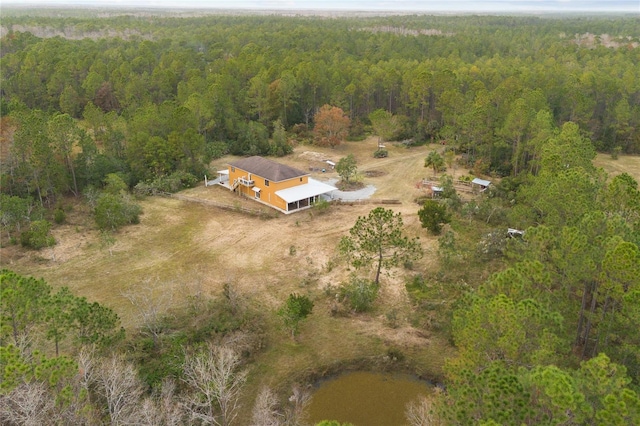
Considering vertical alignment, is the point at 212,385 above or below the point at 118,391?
below

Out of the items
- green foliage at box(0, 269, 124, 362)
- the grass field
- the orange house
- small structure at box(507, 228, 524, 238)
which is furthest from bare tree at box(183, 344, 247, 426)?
small structure at box(507, 228, 524, 238)

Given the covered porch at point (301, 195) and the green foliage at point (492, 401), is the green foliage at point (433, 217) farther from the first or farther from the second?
the green foliage at point (492, 401)

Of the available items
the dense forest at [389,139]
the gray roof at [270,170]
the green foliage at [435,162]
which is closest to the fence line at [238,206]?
the dense forest at [389,139]

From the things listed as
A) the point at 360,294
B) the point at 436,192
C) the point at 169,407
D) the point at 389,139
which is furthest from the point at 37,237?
the point at 389,139

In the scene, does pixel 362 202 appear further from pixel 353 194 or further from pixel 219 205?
pixel 219 205

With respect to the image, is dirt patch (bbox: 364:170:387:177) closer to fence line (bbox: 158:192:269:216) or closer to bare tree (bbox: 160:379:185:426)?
fence line (bbox: 158:192:269:216)

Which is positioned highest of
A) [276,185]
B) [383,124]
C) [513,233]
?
[383,124]
